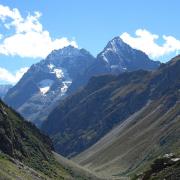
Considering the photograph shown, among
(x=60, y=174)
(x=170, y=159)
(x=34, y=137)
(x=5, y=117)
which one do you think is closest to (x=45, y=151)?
(x=34, y=137)

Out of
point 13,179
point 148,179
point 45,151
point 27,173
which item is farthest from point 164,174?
point 45,151

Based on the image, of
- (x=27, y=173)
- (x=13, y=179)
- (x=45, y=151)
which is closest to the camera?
(x=13, y=179)

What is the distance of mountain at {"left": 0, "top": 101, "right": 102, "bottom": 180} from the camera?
128 m

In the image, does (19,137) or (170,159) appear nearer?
(170,159)

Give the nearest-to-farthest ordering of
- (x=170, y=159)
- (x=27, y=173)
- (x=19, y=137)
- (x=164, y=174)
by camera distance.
→ (x=164, y=174) → (x=170, y=159) → (x=27, y=173) → (x=19, y=137)

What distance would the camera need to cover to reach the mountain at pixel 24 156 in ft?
422

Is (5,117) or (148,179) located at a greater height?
(5,117)

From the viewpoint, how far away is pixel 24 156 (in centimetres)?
17125

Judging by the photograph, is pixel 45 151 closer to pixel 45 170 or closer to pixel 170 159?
pixel 45 170

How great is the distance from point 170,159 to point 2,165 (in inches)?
3149

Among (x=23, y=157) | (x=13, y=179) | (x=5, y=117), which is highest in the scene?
(x=5, y=117)

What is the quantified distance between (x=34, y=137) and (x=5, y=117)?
120 feet

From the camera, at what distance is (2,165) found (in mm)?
119938

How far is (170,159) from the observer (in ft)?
147
